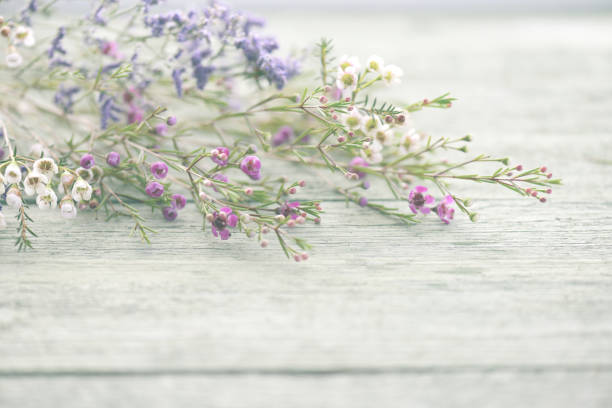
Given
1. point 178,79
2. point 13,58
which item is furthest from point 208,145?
point 13,58

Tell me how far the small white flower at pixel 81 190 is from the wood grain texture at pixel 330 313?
76 mm

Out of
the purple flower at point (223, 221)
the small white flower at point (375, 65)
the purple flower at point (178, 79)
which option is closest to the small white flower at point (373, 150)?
the small white flower at point (375, 65)

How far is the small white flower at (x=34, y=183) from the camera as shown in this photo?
67 centimetres

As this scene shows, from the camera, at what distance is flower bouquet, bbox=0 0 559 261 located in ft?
2.35

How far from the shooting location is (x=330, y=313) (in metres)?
0.63

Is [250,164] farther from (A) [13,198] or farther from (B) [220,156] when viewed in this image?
(A) [13,198]

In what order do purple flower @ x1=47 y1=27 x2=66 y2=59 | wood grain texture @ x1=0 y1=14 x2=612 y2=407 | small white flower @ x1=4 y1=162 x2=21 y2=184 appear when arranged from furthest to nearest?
purple flower @ x1=47 y1=27 x2=66 y2=59, small white flower @ x1=4 y1=162 x2=21 y2=184, wood grain texture @ x1=0 y1=14 x2=612 y2=407

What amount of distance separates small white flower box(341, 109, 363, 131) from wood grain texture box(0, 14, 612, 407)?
14 centimetres

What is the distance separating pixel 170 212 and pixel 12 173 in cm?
21

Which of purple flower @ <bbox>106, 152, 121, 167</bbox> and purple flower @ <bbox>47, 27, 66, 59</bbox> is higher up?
purple flower @ <bbox>47, 27, 66, 59</bbox>

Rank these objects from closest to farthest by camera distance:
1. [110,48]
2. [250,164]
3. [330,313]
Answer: [330,313] → [250,164] → [110,48]

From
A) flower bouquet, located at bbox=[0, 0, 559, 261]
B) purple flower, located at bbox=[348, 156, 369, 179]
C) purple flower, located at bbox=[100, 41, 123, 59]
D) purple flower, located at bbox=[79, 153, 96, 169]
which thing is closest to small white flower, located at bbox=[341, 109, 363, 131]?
flower bouquet, located at bbox=[0, 0, 559, 261]

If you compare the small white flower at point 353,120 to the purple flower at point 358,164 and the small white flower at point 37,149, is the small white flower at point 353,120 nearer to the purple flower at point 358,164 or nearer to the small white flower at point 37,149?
the purple flower at point 358,164

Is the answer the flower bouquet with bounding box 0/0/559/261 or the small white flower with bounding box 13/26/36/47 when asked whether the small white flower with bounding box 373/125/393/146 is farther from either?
the small white flower with bounding box 13/26/36/47
